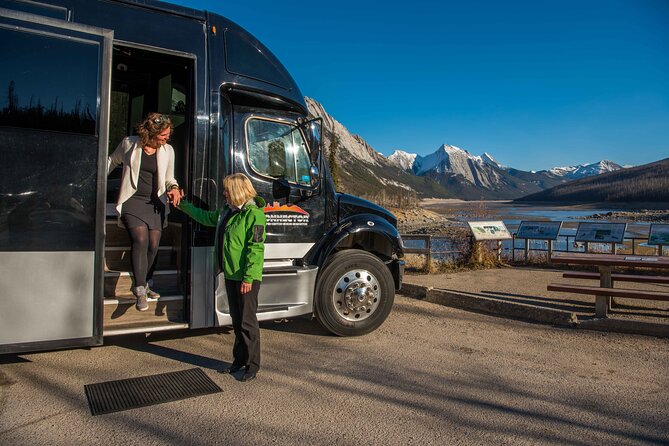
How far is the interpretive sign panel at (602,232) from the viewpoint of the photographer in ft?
38.5

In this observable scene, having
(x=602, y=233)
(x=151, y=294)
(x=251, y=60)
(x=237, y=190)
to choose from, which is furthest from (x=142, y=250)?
(x=602, y=233)

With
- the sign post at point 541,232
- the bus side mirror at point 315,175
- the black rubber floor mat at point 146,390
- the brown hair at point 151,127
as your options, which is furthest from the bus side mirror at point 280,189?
the sign post at point 541,232

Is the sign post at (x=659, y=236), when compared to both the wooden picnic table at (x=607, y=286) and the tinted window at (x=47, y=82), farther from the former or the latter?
the tinted window at (x=47, y=82)

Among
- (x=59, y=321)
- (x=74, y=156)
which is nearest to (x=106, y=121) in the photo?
(x=74, y=156)

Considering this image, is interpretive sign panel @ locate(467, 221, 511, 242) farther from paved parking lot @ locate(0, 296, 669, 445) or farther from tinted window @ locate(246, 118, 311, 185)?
tinted window @ locate(246, 118, 311, 185)

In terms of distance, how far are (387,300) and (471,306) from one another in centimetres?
207

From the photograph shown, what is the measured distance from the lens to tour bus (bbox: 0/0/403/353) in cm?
375

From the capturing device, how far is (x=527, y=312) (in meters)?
6.47

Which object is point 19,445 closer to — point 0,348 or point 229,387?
point 0,348

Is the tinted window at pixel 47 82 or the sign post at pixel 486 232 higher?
the tinted window at pixel 47 82

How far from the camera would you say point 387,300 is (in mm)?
5656

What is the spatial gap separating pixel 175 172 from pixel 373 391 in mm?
3619

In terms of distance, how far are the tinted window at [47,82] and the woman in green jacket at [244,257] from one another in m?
1.36

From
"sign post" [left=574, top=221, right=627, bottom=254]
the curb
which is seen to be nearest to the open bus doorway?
the curb
